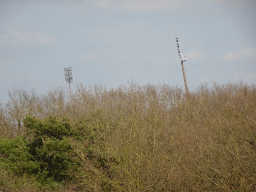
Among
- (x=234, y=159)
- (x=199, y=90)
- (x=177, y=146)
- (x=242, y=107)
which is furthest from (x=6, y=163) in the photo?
(x=199, y=90)

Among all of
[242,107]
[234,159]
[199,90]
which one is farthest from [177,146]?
[199,90]

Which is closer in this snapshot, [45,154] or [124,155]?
[124,155]

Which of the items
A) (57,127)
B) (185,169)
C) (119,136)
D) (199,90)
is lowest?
(185,169)

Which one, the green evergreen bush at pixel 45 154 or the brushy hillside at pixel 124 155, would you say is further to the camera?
the green evergreen bush at pixel 45 154

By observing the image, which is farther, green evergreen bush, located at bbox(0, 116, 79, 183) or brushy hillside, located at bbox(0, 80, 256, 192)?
green evergreen bush, located at bbox(0, 116, 79, 183)

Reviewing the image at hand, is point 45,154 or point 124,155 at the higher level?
point 45,154

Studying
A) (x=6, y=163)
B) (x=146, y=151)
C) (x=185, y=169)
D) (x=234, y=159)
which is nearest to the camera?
(x=234, y=159)

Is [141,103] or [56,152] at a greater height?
[141,103]

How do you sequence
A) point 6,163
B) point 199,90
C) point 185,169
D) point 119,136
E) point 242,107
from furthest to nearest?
point 199,90 → point 242,107 → point 6,163 → point 119,136 → point 185,169

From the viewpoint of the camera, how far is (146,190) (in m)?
10.2

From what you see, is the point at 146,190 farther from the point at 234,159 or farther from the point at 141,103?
the point at 141,103

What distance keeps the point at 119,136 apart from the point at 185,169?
3.30 m

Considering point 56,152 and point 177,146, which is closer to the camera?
point 177,146

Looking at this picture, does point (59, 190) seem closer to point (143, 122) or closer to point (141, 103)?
point (143, 122)
